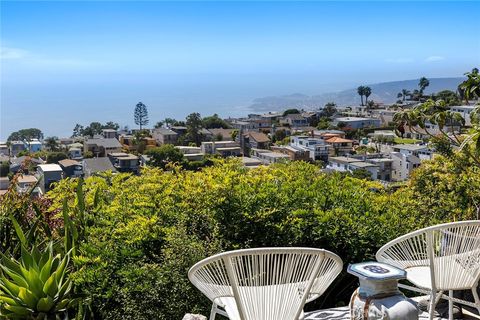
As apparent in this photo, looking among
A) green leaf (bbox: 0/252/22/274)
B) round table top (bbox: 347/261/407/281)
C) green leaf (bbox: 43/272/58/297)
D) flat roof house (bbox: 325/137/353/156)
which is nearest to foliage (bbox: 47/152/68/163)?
flat roof house (bbox: 325/137/353/156)

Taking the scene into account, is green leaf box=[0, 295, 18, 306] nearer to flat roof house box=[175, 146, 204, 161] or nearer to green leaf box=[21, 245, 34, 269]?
green leaf box=[21, 245, 34, 269]

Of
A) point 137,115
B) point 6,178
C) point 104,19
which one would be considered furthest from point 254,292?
point 137,115

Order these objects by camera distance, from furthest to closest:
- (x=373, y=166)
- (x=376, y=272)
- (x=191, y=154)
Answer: (x=373, y=166) < (x=191, y=154) < (x=376, y=272)

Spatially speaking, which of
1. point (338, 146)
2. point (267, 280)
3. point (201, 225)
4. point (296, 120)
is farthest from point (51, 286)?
point (296, 120)

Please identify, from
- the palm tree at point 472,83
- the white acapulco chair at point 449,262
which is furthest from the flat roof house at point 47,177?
the palm tree at point 472,83

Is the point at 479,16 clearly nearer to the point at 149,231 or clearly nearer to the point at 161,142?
the point at 149,231

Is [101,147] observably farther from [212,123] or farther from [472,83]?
[472,83]
